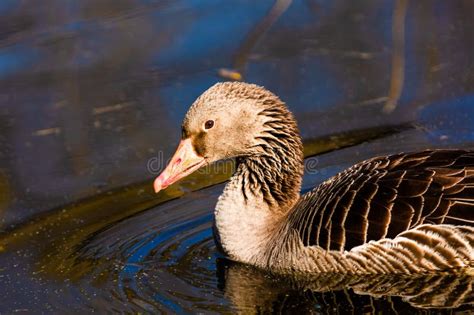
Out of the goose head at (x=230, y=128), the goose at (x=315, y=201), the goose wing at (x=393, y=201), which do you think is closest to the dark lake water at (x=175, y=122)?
the goose at (x=315, y=201)

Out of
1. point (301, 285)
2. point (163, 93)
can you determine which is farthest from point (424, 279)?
point (163, 93)

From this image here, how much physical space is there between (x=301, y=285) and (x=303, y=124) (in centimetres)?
360

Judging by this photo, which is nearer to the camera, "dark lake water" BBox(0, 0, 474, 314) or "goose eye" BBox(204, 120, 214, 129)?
"dark lake water" BBox(0, 0, 474, 314)

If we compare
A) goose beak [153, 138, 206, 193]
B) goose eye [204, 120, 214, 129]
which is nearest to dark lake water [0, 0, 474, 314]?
goose beak [153, 138, 206, 193]

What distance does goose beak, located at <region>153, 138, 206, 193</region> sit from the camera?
9406mm

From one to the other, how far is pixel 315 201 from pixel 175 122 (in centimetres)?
349

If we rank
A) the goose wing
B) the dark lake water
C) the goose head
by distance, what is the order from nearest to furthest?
the goose wing < the dark lake water < the goose head

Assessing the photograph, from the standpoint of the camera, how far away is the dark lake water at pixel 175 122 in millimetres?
8891

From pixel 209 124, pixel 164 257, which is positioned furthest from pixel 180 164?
pixel 164 257

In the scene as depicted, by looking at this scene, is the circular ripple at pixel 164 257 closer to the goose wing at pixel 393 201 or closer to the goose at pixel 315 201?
the goose at pixel 315 201

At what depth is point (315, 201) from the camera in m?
9.23

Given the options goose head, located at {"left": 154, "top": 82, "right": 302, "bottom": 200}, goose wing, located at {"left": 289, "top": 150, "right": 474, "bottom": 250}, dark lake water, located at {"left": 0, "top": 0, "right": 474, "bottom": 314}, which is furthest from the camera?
goose head, located at {"left": 154, "top": 82, "right": 302, "bottom": 200}

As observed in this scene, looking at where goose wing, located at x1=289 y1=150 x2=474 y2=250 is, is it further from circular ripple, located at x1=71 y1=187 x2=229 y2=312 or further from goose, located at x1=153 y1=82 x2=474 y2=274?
circular ripple, located at x1=71 y1=187 x2=229 y2=312

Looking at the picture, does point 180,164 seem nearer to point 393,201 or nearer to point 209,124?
point 209,124
